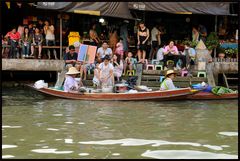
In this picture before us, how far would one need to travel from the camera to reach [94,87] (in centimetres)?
1616

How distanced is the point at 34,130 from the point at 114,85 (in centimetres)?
546

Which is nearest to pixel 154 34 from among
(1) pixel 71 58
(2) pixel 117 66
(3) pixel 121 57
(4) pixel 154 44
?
(4) pixel 154 44

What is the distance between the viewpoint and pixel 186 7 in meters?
19.0

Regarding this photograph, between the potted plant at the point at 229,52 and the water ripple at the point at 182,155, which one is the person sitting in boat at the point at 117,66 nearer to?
the potted plant at the point at 229,52

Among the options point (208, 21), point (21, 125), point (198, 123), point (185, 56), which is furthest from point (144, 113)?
point (208, 21)

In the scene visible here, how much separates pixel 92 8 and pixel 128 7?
121cm

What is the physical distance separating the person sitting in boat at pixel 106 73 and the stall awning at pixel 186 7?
372cm

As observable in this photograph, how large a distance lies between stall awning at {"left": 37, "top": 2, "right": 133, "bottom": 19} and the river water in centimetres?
437

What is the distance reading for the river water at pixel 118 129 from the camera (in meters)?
8.51

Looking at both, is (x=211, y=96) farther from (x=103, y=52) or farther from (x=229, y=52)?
(x=229, y=52)

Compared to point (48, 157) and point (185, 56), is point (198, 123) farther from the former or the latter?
point (185, 56)

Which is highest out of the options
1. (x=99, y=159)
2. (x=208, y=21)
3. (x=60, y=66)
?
(x=208, y=21)

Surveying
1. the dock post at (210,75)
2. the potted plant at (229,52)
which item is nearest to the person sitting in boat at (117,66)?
the dock post at (210,75)

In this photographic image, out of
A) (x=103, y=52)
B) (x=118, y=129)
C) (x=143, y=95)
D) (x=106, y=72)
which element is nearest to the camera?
(x=118, y=129)
